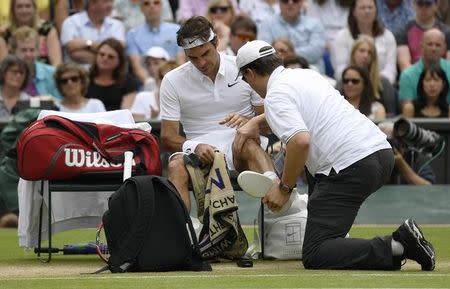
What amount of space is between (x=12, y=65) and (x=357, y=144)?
24.9ft

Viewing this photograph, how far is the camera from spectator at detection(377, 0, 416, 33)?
18.3 metres

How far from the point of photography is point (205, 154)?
988 centimetres

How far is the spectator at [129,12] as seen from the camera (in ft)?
60.3

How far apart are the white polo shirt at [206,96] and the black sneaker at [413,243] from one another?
6.88 feet

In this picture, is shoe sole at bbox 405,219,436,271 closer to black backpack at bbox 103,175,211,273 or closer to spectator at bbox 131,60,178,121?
black backpack at bbox 103,175,211,273

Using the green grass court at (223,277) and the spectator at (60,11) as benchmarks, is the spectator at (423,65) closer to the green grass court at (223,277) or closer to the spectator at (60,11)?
the spectator at (60,11)

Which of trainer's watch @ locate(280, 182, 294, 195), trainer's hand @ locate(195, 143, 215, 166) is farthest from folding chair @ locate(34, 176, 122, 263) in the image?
trainer's watch @ locate(280, 182, 294, 195)

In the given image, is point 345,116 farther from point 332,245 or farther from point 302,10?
point 302,10

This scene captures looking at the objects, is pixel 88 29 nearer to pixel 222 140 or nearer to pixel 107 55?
pixel 107 55

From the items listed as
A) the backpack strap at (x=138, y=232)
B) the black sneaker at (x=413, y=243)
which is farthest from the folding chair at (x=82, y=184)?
the black sneaker at (x=413, y=243)

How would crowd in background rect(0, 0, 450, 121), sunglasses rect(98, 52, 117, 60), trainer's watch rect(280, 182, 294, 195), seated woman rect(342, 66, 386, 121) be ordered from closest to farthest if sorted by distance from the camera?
trainer's watch rect(280, 182, 294, 195), seated woman rect(342, 66, 386, 121), crowd in background rect(0, 0, 450, 121), sunglasses rect(98, 52, 117, 60)

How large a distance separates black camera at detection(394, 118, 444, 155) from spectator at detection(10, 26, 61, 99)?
4.68 metres

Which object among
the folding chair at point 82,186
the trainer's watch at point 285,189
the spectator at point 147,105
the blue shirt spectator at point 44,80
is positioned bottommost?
the spectator at point 147,105

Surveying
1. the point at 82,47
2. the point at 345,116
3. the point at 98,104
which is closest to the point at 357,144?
the point at 345,116
